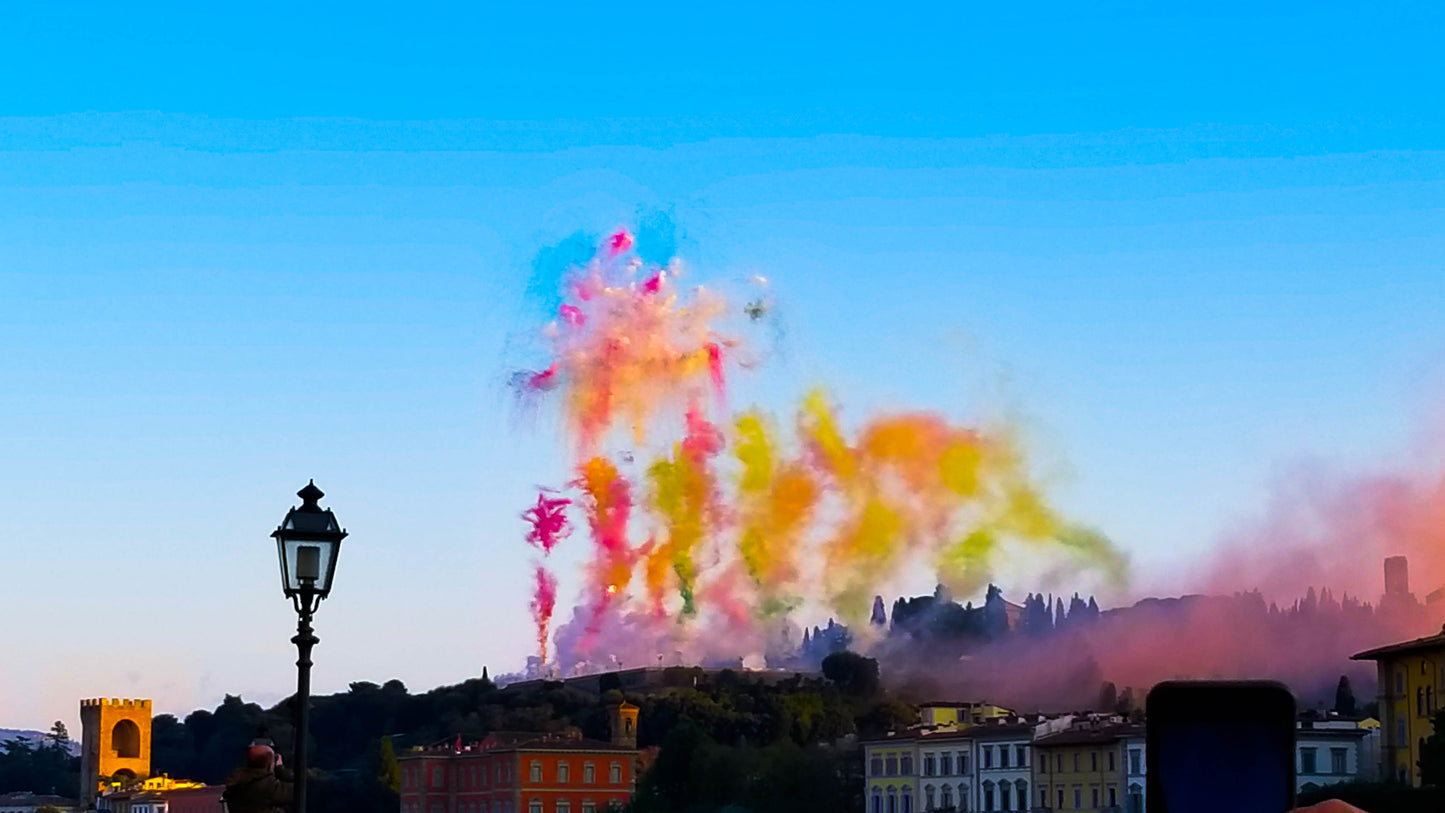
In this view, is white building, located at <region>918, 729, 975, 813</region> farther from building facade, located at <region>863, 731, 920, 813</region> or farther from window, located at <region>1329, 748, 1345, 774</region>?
window, located at <region>1329, 748, 1345, 774</region>

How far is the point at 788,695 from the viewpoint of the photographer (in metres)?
146

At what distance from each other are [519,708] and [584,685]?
1939 cm

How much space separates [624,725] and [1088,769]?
56677 mm

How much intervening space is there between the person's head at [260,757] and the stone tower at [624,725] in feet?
441

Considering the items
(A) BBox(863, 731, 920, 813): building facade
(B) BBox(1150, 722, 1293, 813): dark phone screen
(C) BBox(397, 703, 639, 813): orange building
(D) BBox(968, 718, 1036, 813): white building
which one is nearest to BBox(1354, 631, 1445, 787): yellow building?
(D) BBox(968, 718, 1036, 813): white building

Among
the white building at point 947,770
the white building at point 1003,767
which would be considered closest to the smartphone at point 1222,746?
the white building at point 1003,767

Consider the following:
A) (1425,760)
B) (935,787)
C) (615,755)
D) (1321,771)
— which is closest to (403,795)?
(615,755)

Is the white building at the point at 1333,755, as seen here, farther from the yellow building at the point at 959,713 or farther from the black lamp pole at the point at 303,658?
the black lamp pole at the point at 303,658

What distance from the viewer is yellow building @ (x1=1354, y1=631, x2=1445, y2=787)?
78.1 metres

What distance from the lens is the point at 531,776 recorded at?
426ft

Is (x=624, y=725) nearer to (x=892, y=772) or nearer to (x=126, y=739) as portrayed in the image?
(x=892, y=772)

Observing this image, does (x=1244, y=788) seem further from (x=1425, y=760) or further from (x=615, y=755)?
(x=615, y=755)

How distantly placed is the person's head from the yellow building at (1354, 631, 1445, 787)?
231ft

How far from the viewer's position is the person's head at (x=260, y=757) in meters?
12.0
